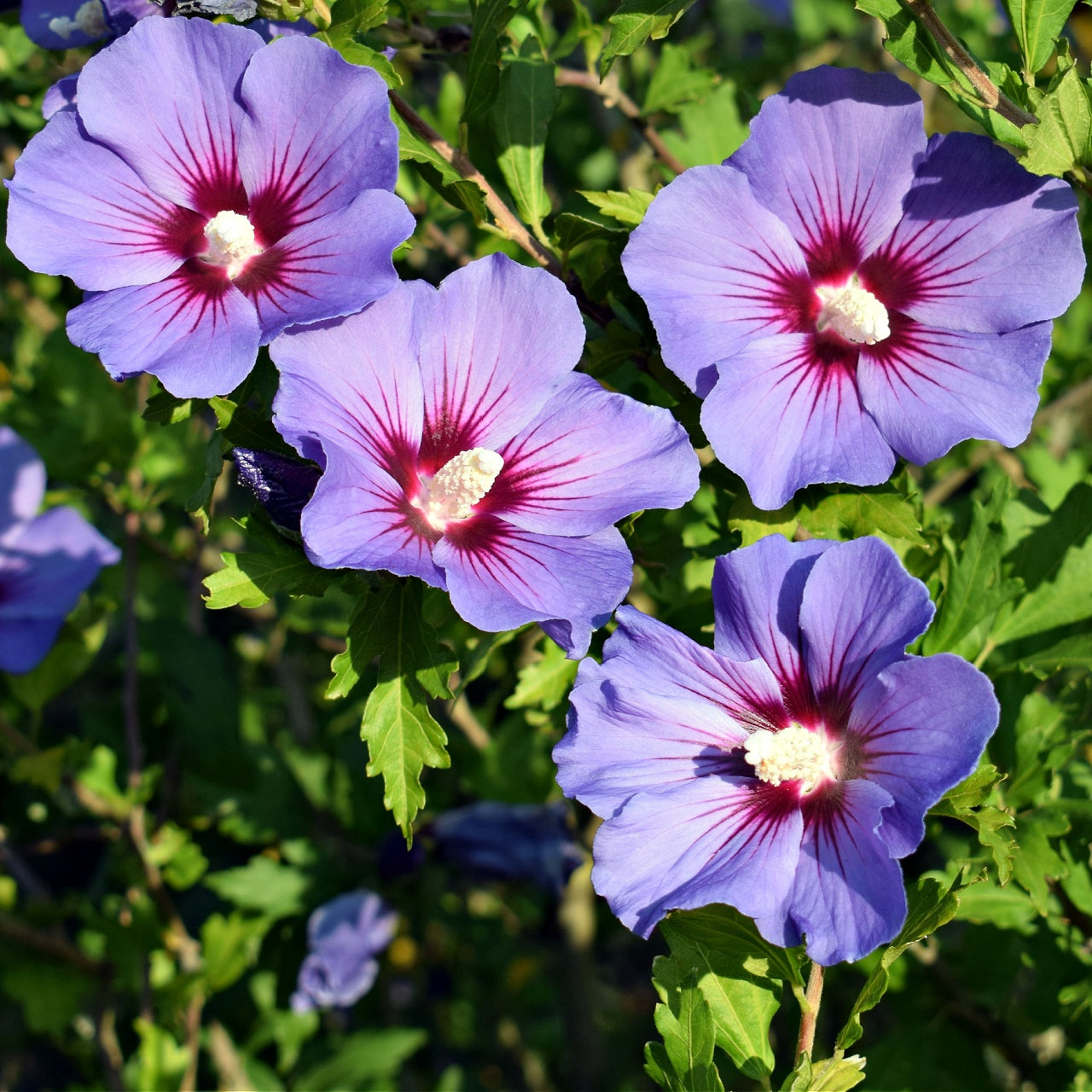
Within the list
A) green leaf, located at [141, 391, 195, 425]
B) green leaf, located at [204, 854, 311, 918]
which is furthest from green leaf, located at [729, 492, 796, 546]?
green leaf, located at [204, 854, 311, 918]

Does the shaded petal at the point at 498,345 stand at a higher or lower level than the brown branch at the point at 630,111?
lower

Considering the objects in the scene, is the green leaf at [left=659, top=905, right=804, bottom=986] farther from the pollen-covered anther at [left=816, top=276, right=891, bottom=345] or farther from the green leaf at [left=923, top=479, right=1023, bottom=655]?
the pollen-covered anther at [left=816, top=276, right=891, bottom=345]

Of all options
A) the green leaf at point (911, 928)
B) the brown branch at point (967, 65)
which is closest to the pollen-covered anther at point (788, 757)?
the green leaf at point (911, 928)

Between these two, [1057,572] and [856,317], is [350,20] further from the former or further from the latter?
[1057,572]

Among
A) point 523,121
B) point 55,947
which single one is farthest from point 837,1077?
point 55,947

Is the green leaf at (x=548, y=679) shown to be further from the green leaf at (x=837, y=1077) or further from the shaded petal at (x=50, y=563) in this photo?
the shaded petal at (x=50, y=563)

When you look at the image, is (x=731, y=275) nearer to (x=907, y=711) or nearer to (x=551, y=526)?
(x=551, y=526)

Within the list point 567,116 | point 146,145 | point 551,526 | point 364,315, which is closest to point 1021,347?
point 551,526
